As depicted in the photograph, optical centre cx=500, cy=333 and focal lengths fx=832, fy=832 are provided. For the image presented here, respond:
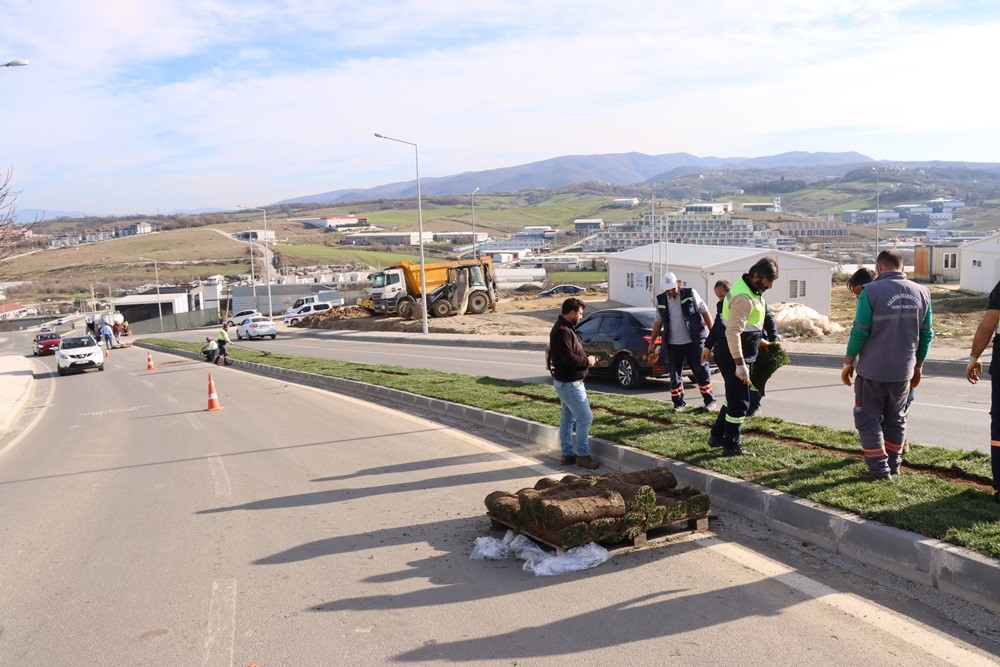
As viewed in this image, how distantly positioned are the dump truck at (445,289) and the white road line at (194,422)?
92.2 feet

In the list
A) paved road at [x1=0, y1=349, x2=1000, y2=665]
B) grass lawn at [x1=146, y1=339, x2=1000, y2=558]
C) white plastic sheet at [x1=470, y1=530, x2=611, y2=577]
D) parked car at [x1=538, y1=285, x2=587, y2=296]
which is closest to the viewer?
paved road at [x1=0, y1=349, x2=1000, y2=665]

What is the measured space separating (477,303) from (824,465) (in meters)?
39.2

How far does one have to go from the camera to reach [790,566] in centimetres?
561

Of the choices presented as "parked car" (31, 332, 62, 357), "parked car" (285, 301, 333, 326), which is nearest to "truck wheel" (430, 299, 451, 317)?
→ "parked car" (285, 301, 333, 326)

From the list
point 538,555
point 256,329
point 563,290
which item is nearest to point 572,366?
point 538,555

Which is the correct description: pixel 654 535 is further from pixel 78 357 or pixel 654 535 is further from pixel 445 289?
pixel 445 289

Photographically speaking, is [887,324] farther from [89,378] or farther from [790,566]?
[89,378]

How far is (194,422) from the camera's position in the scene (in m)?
15.3

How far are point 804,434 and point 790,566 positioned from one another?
10.8 ft

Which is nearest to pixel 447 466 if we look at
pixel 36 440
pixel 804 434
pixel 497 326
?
pixel 804 434

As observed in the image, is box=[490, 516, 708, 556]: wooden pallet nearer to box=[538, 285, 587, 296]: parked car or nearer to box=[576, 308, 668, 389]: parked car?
box=[576, 308, 668, 389]: parked car

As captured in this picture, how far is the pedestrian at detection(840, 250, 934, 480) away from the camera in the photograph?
20.8ft

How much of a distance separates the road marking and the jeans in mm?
3620

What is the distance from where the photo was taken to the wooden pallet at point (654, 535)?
6.05m
